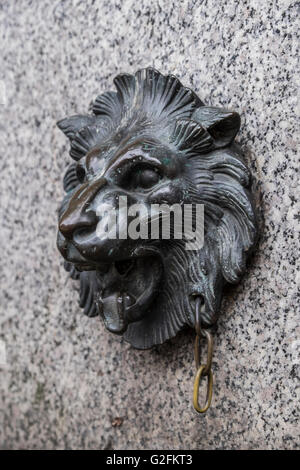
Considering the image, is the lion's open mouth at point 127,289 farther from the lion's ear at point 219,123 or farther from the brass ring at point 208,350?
the lion's ear at point 219,123

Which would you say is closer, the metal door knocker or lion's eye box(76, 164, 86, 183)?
the metal door knocker

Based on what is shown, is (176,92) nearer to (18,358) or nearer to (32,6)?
(32,6)

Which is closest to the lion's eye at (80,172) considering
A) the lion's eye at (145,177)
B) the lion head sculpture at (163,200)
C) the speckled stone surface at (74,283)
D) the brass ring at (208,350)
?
the lion head sculpture at (163,200)

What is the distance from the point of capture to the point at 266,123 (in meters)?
0.96

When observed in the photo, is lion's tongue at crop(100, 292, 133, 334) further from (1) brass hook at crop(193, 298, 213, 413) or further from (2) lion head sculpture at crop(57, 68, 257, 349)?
(1) brass hook at crop(193, 298, 213, 413)

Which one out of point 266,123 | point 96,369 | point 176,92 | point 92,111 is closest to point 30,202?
point 92,111

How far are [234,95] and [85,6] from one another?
1.52ft

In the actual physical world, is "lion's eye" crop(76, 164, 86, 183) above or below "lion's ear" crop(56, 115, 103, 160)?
below

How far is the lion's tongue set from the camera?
101 centimetres

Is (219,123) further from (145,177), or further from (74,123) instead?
(74,123)

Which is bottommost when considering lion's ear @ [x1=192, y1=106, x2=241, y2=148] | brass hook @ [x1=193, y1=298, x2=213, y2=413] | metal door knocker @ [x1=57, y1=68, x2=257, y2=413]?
brass hook @ [x1=193, y1=298, x2=213, y2=413]

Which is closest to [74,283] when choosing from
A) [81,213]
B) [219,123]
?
[81,213]

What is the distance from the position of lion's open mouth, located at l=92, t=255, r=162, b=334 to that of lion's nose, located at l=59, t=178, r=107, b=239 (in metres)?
0.10

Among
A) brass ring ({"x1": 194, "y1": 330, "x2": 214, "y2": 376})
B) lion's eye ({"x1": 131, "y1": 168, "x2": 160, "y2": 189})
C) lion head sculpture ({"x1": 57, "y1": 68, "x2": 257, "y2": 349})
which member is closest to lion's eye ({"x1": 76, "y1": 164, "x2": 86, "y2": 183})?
lion head sculpture ({"x1": 57, "y1": 68, "x2": 257, "y2": 349})
